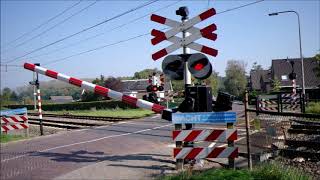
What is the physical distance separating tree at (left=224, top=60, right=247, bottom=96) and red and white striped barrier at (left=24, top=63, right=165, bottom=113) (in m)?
92.3

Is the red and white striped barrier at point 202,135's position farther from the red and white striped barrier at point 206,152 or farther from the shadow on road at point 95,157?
the shadow on road at point 95,157

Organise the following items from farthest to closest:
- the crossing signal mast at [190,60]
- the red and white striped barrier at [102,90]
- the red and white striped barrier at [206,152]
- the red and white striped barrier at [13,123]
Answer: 1. the red and white striped barrier at [13,123]
2. the red and white striped barrier at [102,90]
3. the crossing signal mast at [190,60]
4. the red and white striped barrier at [206,152]

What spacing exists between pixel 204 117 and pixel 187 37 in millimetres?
1770

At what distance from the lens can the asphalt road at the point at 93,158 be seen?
27.5 feet

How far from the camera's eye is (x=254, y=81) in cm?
9231

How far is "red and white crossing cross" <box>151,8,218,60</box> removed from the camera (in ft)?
26.0

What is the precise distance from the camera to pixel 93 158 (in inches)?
403

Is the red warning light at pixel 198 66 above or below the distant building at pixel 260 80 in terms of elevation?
below

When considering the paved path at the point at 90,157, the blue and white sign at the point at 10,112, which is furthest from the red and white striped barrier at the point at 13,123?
the paved path at the point at 90,157

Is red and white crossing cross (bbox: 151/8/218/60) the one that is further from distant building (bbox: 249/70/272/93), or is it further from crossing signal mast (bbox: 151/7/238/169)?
distant building (bbox: 249/70/272/93)

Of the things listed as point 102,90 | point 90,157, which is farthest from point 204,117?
point 90,157

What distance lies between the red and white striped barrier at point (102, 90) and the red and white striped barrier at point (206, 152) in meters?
1.43

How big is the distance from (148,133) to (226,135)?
8111mm

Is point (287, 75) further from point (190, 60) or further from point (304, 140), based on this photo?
point (190, 60)
